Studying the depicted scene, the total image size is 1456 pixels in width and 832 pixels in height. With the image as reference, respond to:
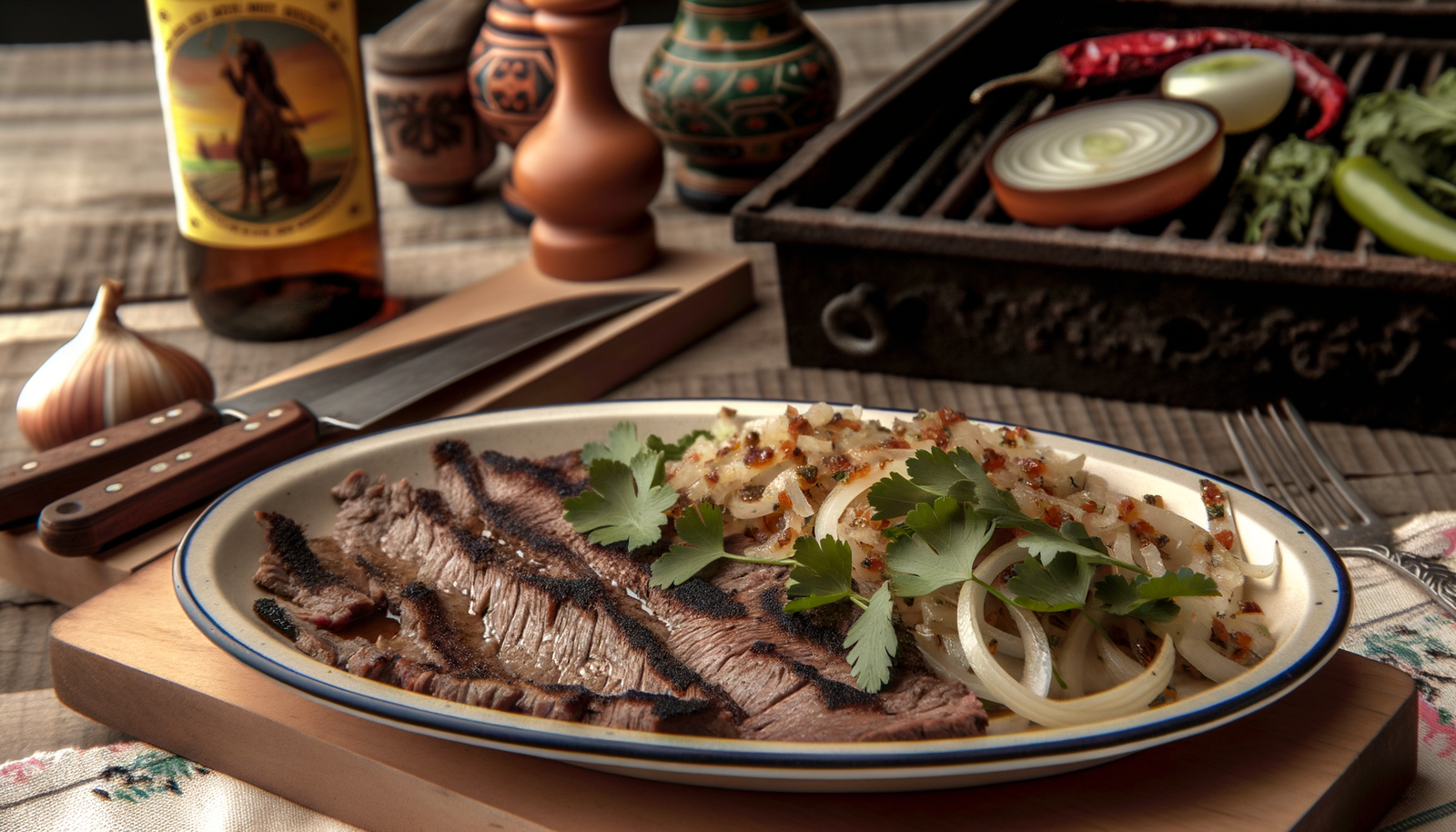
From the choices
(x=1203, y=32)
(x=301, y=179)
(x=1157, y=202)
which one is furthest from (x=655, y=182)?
(x=1203, y=32)

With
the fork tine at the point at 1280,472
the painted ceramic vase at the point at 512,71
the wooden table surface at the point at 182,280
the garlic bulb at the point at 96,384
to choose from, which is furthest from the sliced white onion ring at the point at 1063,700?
the painted ceramic vase at the point at 512,71

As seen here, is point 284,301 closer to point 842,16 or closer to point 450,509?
point 450,509

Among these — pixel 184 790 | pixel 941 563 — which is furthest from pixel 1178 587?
pixel 184 790

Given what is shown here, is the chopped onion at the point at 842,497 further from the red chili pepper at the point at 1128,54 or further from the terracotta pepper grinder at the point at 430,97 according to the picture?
the terracotta pepper grinder at the point at 430,97

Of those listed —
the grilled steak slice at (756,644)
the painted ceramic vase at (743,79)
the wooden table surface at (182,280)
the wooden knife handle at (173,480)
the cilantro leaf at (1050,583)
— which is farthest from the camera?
the painted ceramic vase at (743,79)

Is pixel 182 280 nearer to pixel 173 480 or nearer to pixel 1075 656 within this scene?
pixel 173 480
